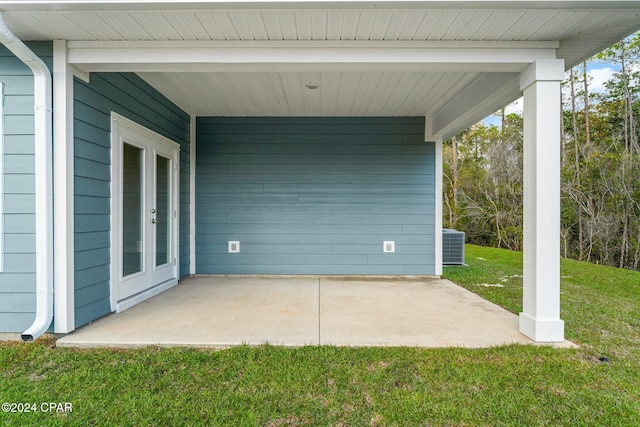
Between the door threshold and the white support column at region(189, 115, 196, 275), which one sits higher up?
the white support column at region(189, 115, 196, 275)

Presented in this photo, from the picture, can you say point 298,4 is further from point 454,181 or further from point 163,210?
point 454,181

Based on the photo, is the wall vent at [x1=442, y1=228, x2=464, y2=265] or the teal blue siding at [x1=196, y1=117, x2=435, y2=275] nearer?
the teal blue siding at [x1=196, y1=117, x2=435, y2=275]

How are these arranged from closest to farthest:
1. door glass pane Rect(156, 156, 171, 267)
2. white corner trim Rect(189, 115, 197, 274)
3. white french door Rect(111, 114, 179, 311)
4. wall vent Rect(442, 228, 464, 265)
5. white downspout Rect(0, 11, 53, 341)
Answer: white downspout Rect(0, 11, 53, 341) → white french door Rect(111, 114, 179, 311) → door glass pane Rect(156, 156, 171, 267) → white corner trim Rect(189, 115, 197, 274) → wall vent Rect(442, 228, 464, 265)

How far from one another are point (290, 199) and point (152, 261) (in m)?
2.01

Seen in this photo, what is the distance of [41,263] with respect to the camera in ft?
8.01

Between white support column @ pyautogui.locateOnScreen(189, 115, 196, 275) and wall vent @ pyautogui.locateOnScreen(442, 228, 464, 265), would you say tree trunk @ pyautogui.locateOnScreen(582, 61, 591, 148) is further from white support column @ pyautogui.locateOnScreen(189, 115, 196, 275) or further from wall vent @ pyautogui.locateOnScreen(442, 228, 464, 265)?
white support column @ pyautogui.locateOnScreen(189, 115, 196, 275)

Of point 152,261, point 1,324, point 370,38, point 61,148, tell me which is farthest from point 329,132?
point 1,324

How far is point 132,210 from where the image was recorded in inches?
135

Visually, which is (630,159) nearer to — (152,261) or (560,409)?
(560,409)

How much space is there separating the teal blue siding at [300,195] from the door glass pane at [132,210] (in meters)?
1.38

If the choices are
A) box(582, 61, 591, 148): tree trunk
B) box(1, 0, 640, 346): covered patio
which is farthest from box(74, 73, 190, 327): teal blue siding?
box(582, 61, 591, 148): tree trunk

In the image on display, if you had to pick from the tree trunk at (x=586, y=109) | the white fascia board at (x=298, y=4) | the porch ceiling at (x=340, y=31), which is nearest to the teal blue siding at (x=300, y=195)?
the porch ceiling at (x=340, y=31)

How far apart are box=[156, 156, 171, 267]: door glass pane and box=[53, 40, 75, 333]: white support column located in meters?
1.40

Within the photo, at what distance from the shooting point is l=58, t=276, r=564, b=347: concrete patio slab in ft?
8.14
